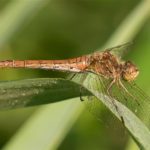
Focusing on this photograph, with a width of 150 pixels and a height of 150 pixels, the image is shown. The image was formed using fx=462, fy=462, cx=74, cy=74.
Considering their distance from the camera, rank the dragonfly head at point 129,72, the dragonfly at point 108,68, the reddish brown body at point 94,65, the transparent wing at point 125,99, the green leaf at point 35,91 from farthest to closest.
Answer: the reddish brown body at point 94,65
the dragonfly head at point 129,72
the dragonfly at point 108,68
the transparent wing at point 125,99
the green leaf at point 35,91

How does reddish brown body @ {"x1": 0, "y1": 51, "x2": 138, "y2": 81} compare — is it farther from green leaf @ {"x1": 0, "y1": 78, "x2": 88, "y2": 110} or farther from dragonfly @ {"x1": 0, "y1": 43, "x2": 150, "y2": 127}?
green leaf @ {"x1": 0, "y1": 78, "x2": 88, "y2": 110}

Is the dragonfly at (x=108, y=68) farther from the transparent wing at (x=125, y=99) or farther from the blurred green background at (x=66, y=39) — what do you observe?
the blurred green background at (x=66, y=39)

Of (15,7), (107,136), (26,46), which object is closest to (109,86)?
(107,136)

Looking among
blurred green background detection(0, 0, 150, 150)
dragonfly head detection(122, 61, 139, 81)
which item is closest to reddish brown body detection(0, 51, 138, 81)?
dragonfly head detection(122, 61, 139, 81)

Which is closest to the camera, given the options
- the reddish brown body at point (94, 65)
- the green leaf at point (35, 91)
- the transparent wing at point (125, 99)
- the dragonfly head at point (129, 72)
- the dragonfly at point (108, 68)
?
the green leaf at point (35, 91)

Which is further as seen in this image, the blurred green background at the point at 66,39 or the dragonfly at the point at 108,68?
the blurred green background at the point at 66,39

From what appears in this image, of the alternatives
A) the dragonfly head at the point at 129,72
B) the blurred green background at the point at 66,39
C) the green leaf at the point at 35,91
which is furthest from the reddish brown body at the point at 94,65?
the green leaf at the point at 35,91

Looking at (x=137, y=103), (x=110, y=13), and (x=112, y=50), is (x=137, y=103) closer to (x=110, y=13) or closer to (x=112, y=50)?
(x=112, y=50)
